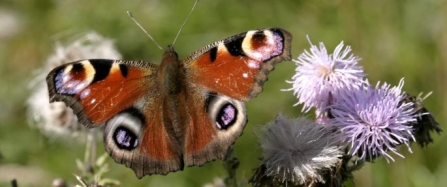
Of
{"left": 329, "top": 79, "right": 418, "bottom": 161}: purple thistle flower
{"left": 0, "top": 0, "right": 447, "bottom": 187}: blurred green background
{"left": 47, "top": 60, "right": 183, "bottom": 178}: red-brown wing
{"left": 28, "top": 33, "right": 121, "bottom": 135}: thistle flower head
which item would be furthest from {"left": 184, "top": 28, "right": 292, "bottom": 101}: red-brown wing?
{"left": 0, "top": 0, "right": 447, "bottom": 187}: blurred green background

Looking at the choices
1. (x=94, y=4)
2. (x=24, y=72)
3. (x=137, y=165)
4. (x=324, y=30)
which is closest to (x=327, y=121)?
(x=137, y=165)

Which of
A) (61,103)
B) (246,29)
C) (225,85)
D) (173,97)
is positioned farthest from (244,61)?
(246,29)

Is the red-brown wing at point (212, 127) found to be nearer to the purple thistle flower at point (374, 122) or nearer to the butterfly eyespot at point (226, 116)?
the butterfly eyespot at point (226, 116)

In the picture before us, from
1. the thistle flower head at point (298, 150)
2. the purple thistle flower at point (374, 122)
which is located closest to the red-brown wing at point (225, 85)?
the thistle flower head at point (298, 150)

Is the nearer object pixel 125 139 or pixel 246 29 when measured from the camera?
pixel 125 139

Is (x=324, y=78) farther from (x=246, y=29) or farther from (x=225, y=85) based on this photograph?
(x=246, y=29)

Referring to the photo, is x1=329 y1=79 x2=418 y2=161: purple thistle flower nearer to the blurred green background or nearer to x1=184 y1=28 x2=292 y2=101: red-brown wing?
x1=184 y1=28 x2=292 y2=101: red-brown wing

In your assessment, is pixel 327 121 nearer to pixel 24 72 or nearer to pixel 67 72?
pixel 67 72
